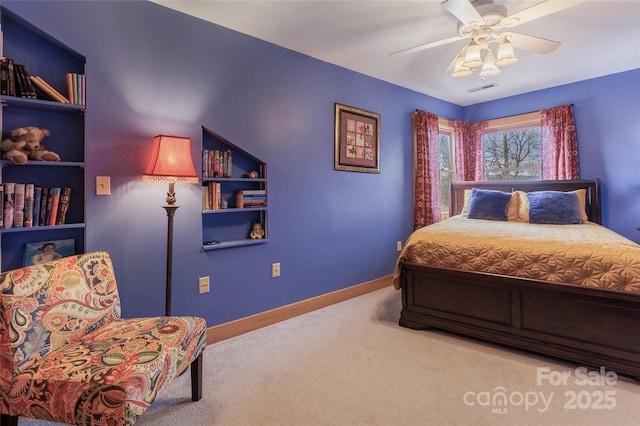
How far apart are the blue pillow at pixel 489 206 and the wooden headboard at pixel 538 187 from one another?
0.64 meters

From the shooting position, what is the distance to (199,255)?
2500 millimetres

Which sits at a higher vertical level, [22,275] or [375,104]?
[375,104]

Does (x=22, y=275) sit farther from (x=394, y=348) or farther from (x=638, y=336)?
(x=638, y=336)

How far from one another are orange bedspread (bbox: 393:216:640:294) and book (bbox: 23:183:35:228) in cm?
249

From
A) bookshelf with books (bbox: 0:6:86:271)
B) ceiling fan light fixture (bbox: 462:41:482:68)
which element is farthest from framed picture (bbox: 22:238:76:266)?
ceiling fan light fixture (bbox: 462:41:482:68)

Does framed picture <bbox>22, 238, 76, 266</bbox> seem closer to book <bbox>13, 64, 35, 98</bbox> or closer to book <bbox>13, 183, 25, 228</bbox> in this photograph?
book <bbox>13, 183, 25, 228</bbox>

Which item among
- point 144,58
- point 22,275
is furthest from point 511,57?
point 22,275

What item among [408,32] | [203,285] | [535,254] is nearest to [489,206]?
[535,254]

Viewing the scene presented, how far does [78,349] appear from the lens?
56.2 inches

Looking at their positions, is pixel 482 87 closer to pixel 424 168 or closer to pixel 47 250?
pixel 424 168

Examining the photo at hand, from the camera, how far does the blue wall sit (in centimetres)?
210

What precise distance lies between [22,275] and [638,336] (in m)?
3.17

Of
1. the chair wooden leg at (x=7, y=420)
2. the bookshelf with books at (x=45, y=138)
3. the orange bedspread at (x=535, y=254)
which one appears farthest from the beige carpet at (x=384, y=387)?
the bookshelf with books at (x=45, y=138)

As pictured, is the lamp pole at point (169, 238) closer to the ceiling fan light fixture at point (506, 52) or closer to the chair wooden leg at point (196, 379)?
the chair wooden leg at point (196, 379)
